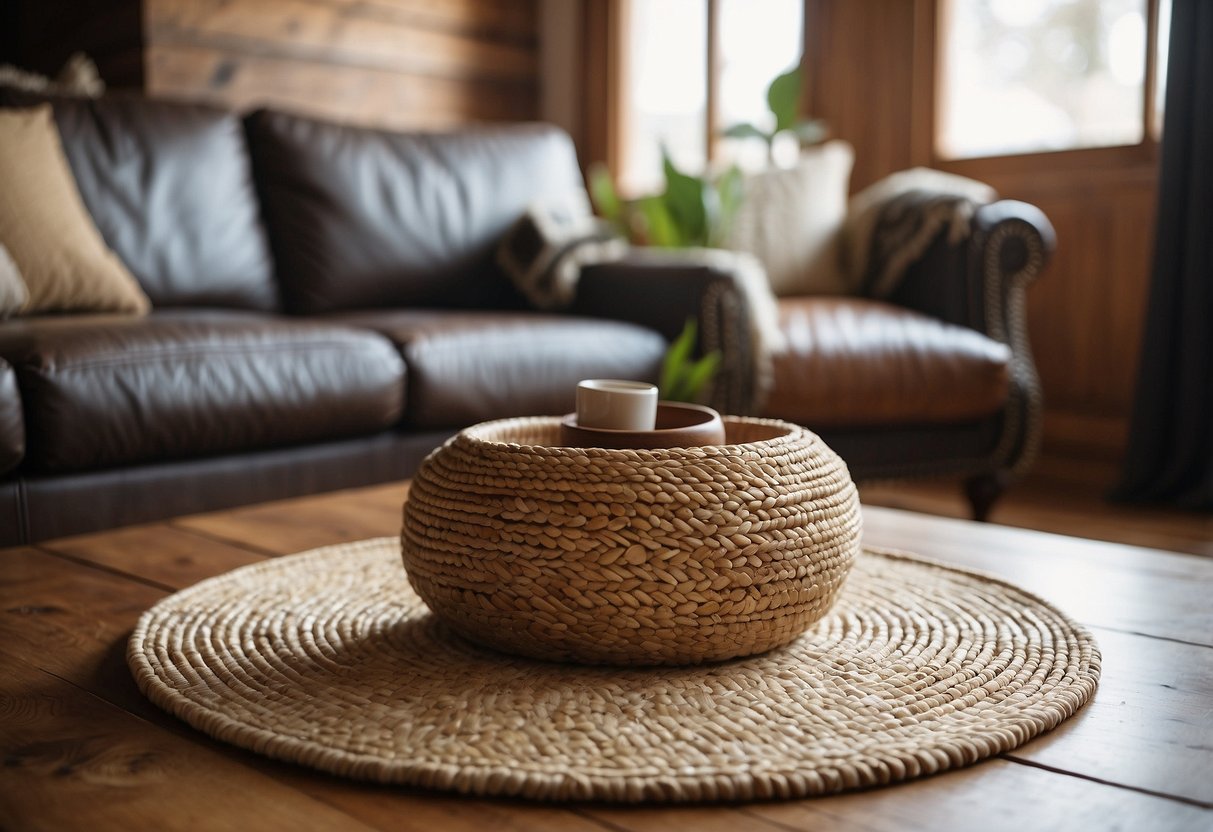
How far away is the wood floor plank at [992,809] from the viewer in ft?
1.64

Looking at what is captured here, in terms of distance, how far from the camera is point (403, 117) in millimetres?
4020

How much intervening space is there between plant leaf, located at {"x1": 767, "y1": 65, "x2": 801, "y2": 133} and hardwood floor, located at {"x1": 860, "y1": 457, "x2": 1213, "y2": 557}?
1.10 m

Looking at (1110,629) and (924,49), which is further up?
(924,49)

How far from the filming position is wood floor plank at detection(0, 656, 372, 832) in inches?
19.7

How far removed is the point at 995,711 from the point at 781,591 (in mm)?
135

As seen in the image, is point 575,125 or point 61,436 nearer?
point 61,436

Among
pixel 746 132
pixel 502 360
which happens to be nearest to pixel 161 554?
pixel 502 360

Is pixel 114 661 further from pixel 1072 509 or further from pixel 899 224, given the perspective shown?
pixel 1072 509

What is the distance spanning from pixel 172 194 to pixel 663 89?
2216 millimetres

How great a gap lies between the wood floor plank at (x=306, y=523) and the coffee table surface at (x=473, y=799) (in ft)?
0.56

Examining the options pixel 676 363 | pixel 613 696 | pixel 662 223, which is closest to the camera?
pixel 613 696

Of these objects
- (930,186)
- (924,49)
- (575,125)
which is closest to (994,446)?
(930,186)

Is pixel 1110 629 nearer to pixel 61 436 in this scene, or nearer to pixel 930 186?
pixel 61 436

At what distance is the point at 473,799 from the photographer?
0.53 meters
